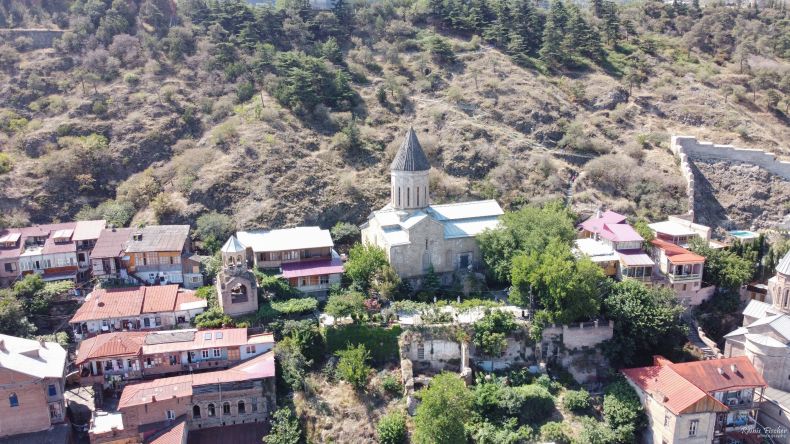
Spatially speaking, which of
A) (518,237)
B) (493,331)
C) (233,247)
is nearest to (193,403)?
(233,247)

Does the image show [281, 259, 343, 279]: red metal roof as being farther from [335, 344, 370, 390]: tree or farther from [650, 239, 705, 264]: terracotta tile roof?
[650, 239, 705, 264]: terracotta tile roof

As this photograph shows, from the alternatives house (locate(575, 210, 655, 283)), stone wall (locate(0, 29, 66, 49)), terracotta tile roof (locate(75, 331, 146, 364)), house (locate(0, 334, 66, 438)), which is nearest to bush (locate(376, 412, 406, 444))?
terracotta tile roof (locate(75, 331, 146, 364))

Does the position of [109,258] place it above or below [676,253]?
above

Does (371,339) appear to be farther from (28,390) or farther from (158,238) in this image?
(28,390)

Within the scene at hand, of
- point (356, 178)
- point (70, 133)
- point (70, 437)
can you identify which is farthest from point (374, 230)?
point (70, 133)

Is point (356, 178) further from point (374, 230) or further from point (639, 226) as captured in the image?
point (639, 226)

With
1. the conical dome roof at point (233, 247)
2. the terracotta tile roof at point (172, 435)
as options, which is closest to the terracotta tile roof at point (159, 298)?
the conical dome roof at point (233, 247)

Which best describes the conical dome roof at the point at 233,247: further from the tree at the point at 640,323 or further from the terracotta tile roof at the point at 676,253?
the terracotta tile roof at the point at 676,253
